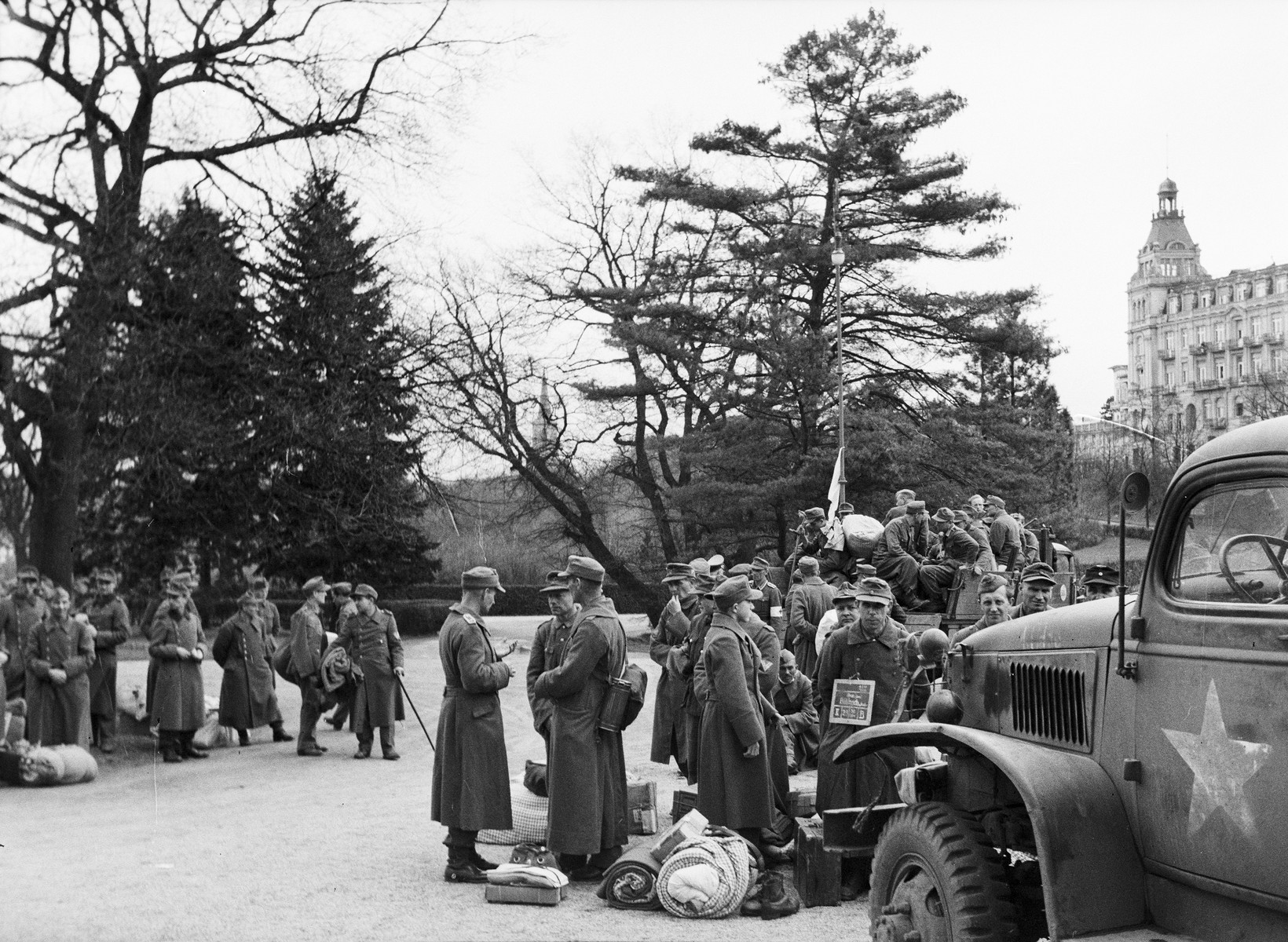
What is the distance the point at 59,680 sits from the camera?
14.0 m

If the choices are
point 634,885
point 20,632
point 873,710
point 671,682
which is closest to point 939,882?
point 634,885

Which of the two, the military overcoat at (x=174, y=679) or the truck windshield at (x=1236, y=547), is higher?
the truck windshield at (x=1236, y=547)

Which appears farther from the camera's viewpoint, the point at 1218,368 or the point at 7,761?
the point at 1218,368

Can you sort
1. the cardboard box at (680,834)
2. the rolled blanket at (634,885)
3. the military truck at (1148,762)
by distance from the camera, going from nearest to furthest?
the military truck at (1148,762), the rolled blanket at (634,885), the cardboard box at (680,834)

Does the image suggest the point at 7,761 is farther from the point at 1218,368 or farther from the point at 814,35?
the point at 1218,368

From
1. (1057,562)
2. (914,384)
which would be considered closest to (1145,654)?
(1057,562)

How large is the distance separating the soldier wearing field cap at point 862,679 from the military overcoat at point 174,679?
26.2 feet

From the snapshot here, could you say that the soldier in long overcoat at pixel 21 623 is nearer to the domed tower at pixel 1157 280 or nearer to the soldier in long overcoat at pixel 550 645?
the soldier in long overcoat at pixel 550 645

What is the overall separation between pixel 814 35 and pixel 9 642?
2527cm

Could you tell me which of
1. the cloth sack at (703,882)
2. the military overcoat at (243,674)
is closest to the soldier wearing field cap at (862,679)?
the cloth sack at (703,882)

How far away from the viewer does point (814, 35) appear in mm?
33469

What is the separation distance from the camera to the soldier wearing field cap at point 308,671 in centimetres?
1511

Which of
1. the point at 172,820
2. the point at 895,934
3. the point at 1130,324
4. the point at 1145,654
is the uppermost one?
the point at 1130,324

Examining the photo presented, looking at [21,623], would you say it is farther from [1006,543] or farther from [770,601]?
[1006,543]
